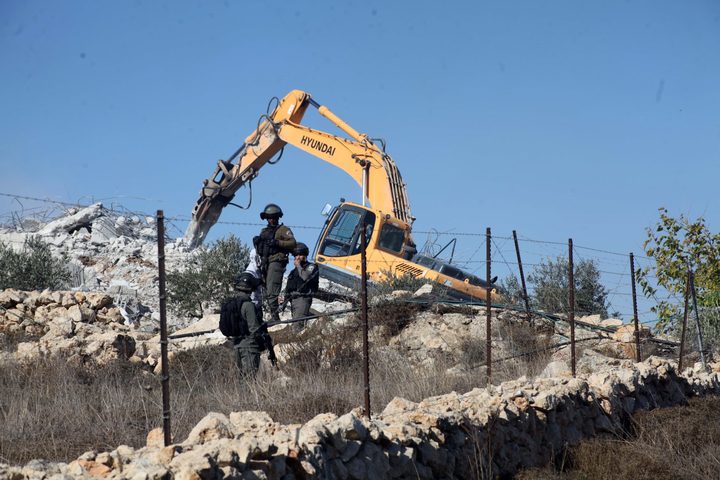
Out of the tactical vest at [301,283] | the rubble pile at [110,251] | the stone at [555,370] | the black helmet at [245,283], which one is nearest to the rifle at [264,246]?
the tactical vest at [301,283]

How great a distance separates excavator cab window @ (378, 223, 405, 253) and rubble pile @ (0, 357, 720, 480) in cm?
852

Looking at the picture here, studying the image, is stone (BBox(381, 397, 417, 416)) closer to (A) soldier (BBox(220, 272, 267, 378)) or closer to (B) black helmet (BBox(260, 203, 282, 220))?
(A) soldier (BBox(220, 272, 267, 378))

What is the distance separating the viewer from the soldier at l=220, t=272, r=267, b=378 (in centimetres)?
1099

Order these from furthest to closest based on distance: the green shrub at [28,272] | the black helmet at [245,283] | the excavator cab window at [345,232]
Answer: the green shrub at [28,272] < the excavator cab window at [345,232] < the black helmet at [245,283]

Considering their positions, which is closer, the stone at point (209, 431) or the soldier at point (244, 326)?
the stone at point (209, 431)

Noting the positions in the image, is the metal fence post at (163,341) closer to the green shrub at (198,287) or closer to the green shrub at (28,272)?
the green shrub at (198,287)

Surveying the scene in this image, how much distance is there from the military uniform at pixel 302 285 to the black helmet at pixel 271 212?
95 centimetres

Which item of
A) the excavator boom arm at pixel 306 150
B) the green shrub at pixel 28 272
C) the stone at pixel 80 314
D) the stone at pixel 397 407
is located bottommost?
the stone at pixel 397 407

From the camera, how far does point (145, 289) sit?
2527cm

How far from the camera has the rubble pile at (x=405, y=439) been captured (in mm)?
5168

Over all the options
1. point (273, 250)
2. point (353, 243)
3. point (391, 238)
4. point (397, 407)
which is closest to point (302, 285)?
point (273, 250)

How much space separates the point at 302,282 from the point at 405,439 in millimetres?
8060

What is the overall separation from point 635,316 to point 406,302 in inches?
148

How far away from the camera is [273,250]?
14008mm
